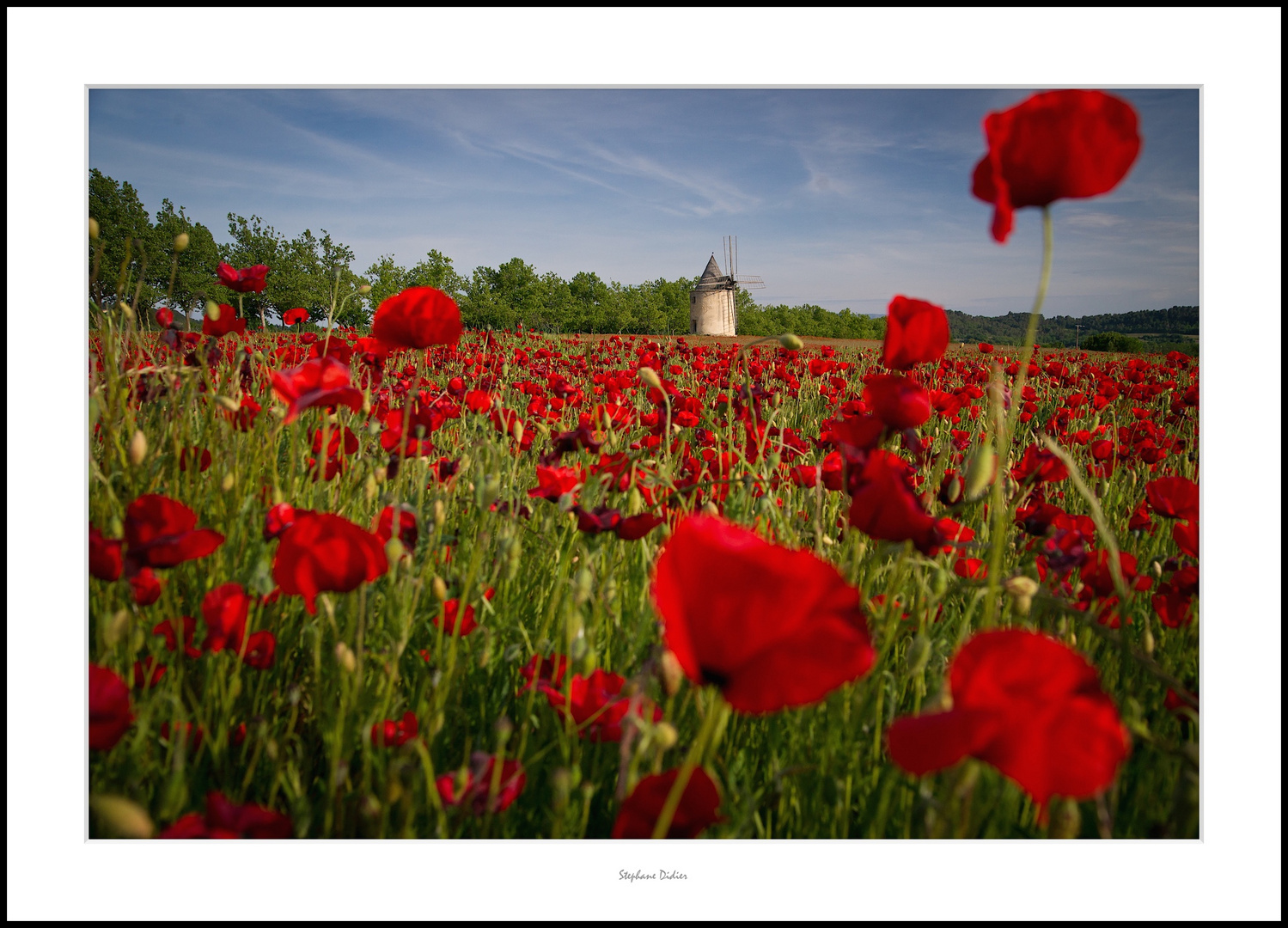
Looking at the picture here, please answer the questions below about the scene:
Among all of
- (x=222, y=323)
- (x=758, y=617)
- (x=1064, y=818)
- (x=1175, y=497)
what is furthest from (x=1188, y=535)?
(x=222, y=323)

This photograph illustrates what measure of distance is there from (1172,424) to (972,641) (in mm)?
2892

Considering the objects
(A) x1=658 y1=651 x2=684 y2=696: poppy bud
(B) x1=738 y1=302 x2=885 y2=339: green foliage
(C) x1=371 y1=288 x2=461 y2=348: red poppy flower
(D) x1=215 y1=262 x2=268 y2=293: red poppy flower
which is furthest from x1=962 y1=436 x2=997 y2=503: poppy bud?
(B) x1=738 y1=302 x2=885 y2=339: green foliage

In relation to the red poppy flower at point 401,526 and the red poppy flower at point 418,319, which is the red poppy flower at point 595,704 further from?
the red poppy flower at point 418,319

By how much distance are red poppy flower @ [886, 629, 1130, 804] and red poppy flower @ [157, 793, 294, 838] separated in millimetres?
676

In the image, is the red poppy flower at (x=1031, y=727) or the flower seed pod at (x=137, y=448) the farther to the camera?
the flower seed pod at (x=137, y=448)

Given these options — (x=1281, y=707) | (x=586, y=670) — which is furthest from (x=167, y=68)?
(x=1281, y=707)

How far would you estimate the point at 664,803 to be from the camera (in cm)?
72

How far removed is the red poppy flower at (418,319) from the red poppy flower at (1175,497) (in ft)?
4.43

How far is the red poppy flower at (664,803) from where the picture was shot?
711mm

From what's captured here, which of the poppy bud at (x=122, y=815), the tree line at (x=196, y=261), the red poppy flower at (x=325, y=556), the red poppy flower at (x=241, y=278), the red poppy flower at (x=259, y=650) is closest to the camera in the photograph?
the poppy bud at (x=122, y=815)

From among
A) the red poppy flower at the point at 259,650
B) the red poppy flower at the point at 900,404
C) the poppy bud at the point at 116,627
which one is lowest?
the red poppy flower at the point at 259,650

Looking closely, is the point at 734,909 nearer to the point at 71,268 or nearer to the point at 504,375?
the point at 71,268

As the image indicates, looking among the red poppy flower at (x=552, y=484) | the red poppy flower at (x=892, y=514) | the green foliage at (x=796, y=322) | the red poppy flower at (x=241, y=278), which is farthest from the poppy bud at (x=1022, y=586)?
the green foliage at (x=796, y=322)

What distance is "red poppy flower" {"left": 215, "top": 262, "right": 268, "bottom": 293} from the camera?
2053 mm
